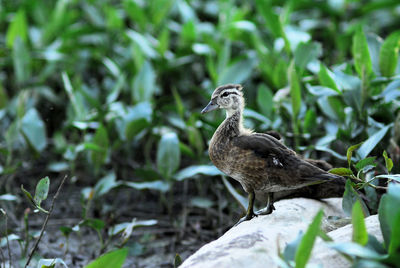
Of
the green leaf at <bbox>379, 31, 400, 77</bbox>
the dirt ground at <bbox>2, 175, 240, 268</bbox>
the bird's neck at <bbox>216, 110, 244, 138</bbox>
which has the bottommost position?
the dirt ground at <bbox>2, 175, 240, 268</bbox>

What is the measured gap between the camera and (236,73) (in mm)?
6102

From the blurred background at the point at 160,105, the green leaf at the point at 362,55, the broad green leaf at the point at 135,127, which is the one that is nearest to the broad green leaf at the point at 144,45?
the blurred background at the point at 160,105

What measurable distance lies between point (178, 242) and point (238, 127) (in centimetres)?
147

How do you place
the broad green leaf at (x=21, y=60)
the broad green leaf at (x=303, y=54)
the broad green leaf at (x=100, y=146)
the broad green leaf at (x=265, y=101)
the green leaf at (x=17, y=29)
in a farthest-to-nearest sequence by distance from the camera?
the green leaf at (x=17, y=29) → the broad green leaf at (x=21, y=60) → the broad green leaf at (x=303, y=54) → the broad green leaf at (x=265, y=101) → the broad green leaf at (x=100, y=146)

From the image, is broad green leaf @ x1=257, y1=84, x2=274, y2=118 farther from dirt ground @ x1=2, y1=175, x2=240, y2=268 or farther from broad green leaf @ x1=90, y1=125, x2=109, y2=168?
broad green leaf @ x1=90, y1=125, x2=109, y2=168

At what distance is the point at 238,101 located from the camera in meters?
4.14

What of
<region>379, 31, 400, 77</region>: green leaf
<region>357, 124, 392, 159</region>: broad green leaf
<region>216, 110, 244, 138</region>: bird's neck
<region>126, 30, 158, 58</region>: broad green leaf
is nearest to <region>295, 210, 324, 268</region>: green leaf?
<region>216, 110, 244, 138</region>: bird's neck

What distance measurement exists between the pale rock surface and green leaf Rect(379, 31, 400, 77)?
5.39 feet

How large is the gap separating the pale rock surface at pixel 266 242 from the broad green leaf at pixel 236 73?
2245 mm

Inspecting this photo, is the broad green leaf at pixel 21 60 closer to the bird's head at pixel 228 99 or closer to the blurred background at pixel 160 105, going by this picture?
the blurred background at pixel 160 105

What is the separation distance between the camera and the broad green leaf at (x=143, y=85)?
6.16 metres

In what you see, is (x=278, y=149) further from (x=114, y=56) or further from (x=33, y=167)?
(x=114, y=56)

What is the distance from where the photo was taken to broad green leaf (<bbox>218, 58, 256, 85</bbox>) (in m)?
6.02

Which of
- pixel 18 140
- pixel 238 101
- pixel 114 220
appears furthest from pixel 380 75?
pixel 18 140
